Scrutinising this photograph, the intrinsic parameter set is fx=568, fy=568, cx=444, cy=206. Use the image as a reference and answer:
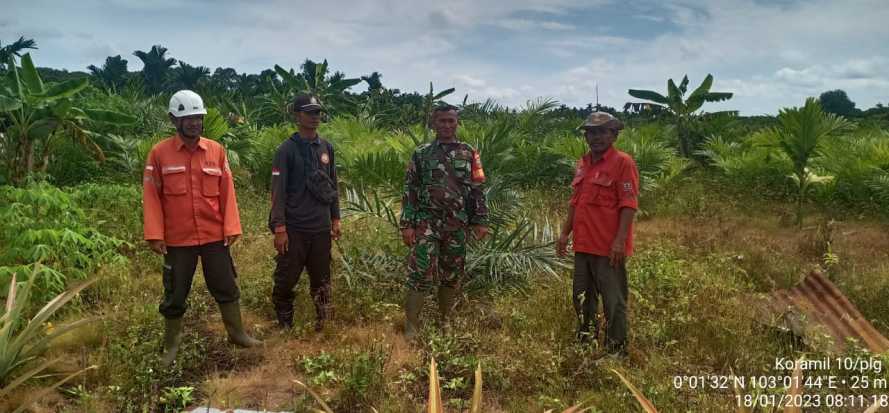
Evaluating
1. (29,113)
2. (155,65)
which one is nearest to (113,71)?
(155,65)

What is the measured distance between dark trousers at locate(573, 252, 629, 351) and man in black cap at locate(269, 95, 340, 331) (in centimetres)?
172

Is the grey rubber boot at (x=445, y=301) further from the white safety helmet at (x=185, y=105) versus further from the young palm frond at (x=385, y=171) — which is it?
the white safety helmet at (x=185, y=105)

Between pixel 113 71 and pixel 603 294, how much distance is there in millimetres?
35593

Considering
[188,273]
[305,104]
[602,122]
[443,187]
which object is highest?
[305,104]

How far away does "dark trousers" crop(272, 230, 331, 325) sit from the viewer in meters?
3.84

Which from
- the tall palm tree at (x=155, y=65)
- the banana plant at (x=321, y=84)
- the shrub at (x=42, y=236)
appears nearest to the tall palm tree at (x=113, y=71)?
the tall palm tree at (x=155, y=65)

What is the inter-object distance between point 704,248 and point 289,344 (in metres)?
4.68

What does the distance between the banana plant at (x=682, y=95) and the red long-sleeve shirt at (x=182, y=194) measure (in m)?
12.6

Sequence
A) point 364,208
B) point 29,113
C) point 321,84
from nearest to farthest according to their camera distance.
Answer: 1. point 364,208
2. point 29,113
3. point 321,84

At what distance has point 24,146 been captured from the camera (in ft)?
22.1

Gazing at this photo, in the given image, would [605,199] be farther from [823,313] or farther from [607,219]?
[823,313]

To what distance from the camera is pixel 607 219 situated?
3434 mm

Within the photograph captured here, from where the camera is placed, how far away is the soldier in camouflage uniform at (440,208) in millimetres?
3797

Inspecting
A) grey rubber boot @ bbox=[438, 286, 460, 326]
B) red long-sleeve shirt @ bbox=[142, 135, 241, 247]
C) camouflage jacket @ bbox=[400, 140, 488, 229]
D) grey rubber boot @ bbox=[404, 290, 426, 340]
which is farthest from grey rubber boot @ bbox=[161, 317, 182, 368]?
grey rubber boot @ bbox=[438, 286, 460, 326]
